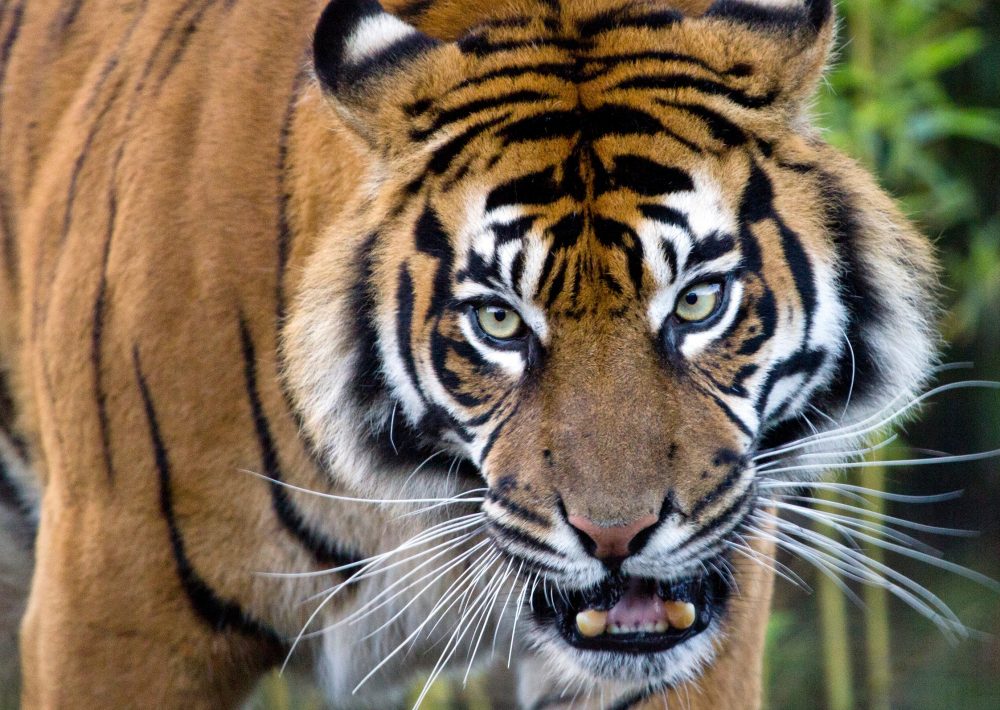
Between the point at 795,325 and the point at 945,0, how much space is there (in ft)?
6.71

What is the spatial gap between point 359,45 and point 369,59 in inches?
0.7

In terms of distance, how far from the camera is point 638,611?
4.85 ft

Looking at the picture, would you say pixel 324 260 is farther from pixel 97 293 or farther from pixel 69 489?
pixel 69 489

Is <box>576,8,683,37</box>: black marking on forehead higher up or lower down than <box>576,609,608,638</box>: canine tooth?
higher up

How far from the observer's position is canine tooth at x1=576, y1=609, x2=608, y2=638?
1487mm

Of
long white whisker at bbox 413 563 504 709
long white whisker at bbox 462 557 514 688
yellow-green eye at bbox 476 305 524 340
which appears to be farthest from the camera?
long white whisker at bbox 413 563 504 709

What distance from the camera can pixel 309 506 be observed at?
66.6 inches

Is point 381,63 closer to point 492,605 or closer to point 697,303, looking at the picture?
point 697,303

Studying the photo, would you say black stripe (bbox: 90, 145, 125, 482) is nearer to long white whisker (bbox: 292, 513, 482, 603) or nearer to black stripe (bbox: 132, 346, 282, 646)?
black stripe (bbox: 132, 346, 282, 646)

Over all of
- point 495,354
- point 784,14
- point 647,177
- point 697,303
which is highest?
point 784,14

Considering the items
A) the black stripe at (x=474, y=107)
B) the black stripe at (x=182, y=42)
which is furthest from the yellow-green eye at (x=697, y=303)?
the black stripe at (x=182, y=42)

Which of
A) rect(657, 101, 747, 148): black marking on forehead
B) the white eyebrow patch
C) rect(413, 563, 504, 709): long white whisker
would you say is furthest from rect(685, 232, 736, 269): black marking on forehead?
rect(413, 563, 504, 709): long white whisker

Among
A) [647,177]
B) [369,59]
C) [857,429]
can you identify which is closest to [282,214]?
[369,59]

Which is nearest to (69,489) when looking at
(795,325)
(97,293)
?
(97,293)
